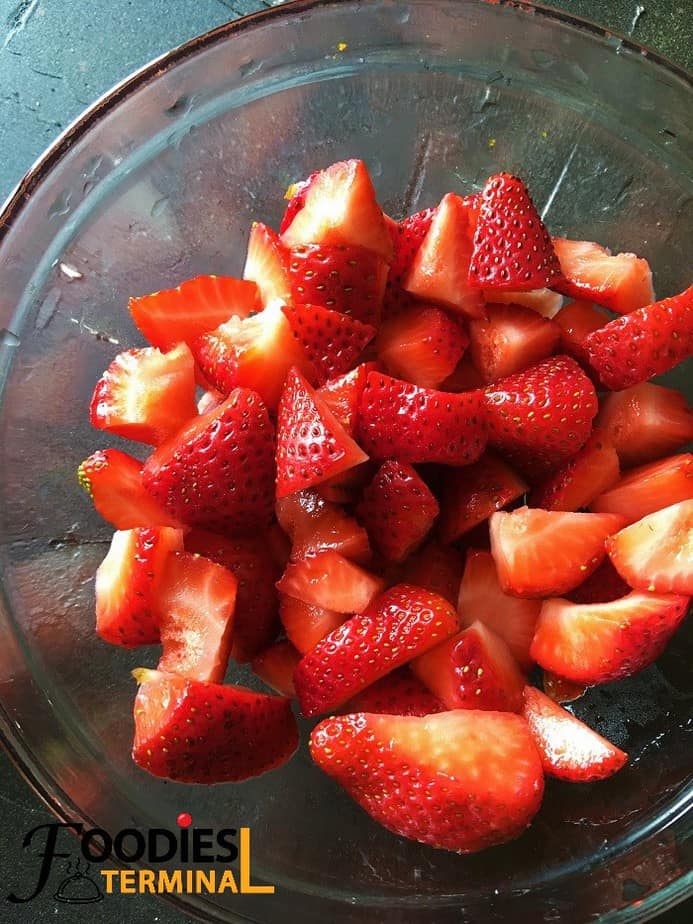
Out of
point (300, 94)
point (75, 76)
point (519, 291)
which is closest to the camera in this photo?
point (519, 291)

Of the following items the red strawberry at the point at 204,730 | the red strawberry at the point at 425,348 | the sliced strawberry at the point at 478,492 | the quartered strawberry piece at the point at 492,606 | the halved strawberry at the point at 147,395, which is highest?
the red strawberry at the point at 425,348

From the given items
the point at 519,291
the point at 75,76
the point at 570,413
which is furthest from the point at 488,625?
the point at 75,76

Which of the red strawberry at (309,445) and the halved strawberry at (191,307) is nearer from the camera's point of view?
the red strawberry at (309,445)

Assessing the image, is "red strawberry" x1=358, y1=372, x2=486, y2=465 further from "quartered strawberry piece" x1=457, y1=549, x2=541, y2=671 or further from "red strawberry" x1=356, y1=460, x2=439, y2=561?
"quartered strawberry piece" x1=457, y1=549, x2=541, y2=671

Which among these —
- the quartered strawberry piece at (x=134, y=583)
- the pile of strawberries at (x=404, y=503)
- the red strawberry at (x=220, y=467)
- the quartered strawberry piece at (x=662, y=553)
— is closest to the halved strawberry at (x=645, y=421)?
the pile of strawberries at (x=404, y=503)

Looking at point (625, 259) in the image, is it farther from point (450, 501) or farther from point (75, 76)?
point (75, 76)

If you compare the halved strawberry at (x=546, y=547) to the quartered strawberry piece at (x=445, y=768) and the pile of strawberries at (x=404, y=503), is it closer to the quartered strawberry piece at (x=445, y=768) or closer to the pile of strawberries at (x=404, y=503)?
the pile of strawberries at (x=404, y=503)
